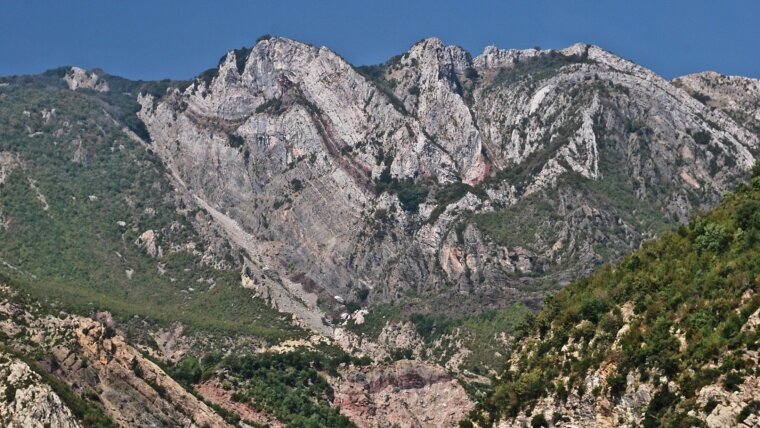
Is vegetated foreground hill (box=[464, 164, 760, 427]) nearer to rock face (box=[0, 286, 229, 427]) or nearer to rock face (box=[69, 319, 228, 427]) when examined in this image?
rock face (box=[0, 286, 229, 427])

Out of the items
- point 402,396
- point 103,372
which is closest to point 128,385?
point 103,372

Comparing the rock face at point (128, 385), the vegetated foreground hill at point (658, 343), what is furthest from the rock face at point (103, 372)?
the vegetated foreground hill at point (658, 343)

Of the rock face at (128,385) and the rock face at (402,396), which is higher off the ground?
the rock face at (402,396)

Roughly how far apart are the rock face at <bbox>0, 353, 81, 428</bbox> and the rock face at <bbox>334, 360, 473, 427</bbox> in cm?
6570

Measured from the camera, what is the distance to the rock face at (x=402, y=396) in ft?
457

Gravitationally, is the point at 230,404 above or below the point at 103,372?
above

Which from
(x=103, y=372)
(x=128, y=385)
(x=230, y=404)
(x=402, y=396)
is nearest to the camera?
(x=103, y=372)

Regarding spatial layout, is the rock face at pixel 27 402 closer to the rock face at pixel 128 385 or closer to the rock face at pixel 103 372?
the rock face at pixel 103 372

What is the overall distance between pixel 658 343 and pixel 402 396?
103 metres

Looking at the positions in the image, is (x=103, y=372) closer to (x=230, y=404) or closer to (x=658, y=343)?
(x=230, y=404)

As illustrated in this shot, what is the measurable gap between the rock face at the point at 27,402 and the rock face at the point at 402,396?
65695 millimetres

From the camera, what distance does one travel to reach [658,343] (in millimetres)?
43594

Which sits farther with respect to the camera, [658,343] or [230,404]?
[230,404]

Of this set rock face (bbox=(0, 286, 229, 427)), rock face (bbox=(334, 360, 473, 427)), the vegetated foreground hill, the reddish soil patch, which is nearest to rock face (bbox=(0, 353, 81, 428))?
rock face (bbox=(0, 286, 229, 427))
